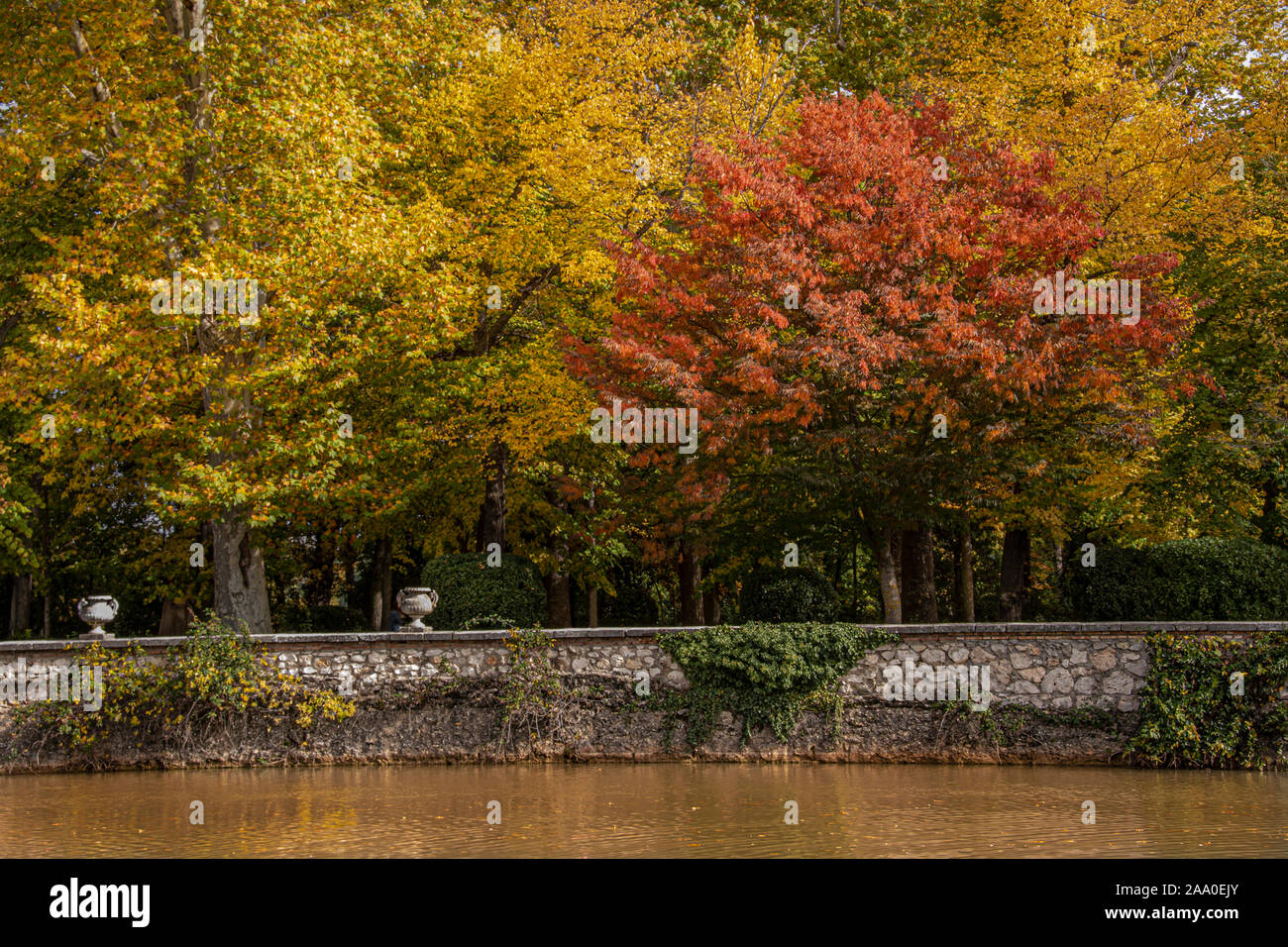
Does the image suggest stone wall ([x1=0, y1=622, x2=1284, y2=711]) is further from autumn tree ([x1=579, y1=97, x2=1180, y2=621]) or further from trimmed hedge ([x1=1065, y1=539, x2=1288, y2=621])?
autumn tree ([x1=579, y1=97, x2=1180, y2=621])

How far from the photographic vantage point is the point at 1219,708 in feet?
48.7

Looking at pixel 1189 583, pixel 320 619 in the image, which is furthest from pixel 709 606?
pixel 1189 583

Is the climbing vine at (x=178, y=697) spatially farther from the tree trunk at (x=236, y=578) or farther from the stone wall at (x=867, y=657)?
the tree trunk at (x=236, y=578)

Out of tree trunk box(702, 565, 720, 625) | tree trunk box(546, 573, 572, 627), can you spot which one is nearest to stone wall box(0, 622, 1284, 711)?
tree trunk box(546, 573, 572, 627)

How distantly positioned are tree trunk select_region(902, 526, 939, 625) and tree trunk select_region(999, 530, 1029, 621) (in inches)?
85.6

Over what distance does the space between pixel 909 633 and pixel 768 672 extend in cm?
200

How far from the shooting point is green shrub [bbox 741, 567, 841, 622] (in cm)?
1712

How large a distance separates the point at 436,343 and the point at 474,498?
6.15 metres

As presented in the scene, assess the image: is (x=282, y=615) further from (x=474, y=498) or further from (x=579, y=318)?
(x=579, y=318)

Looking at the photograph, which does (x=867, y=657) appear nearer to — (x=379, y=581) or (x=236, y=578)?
(x=236, y=578)

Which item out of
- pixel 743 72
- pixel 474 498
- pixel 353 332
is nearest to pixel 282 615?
pixel 474 498

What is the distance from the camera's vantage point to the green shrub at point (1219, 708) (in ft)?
48.2

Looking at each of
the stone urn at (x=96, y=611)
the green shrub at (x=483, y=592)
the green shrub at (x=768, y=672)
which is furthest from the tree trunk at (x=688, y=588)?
the stone urn at (x=96, y=611)

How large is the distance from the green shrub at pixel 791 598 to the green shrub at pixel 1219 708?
4.43 m
